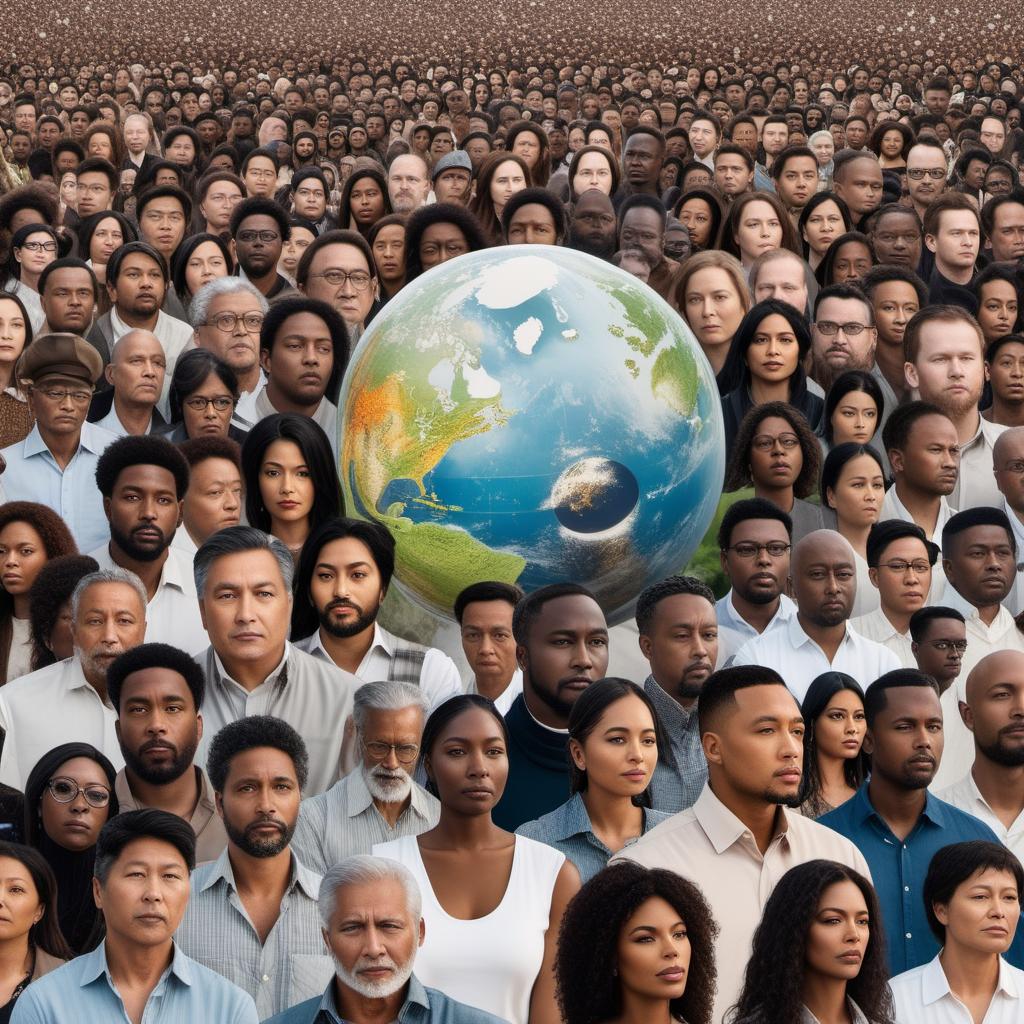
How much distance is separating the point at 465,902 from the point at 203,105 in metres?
17.4

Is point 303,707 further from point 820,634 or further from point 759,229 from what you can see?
point 759,229

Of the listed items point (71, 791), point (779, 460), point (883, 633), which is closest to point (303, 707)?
point (71, 791)

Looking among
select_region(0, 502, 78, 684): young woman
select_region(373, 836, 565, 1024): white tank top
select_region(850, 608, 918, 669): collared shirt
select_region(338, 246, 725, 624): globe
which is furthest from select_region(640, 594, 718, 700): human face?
select_region(0, 502, 78, 684): young woman

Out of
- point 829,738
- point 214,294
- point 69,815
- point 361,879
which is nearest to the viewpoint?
point 361,879

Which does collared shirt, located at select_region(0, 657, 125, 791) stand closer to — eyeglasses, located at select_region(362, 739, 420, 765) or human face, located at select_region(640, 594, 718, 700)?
eyeglasses, located at select_region(362, 739, 420, 765)

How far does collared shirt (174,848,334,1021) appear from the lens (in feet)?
25.0

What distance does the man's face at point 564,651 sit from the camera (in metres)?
8.80

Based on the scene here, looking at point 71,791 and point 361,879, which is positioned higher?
point 71,791

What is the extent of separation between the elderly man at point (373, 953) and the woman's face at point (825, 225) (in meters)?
9.02

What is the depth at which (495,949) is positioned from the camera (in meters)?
7.53

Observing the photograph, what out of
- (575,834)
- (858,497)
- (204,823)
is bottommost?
(204,823)

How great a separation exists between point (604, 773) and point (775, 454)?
11.6 ft

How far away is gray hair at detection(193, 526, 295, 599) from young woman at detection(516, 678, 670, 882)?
1612 millimetres

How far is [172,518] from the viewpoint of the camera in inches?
407
